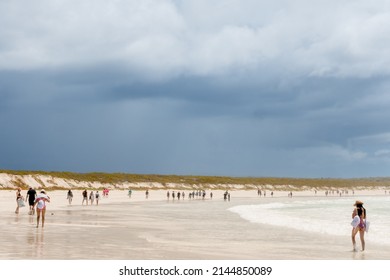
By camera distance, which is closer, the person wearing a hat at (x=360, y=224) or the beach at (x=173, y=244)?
the beach at (x=173, y=244)

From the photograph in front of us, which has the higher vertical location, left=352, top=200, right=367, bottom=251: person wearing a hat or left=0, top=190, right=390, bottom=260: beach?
left=352, top=200, right=367, bottom=251: person wearing a hat

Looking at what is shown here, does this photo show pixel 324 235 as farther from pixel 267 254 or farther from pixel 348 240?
pixel 267 254

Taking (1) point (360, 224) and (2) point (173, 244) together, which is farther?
(2) point (173, 244)

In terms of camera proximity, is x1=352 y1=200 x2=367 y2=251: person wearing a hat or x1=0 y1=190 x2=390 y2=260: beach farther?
x1=352 y1=200 x2=367 y2=251: person wearing a hat

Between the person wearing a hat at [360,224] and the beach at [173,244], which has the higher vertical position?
the person wearing a hat at [360,224]
